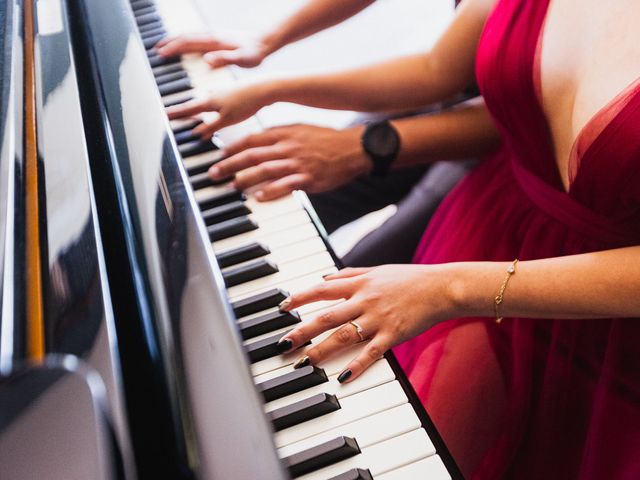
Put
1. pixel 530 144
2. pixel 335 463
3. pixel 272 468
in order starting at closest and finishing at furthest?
1. pixel 272 468
2. pixel 335 463
3. pixel 530 144

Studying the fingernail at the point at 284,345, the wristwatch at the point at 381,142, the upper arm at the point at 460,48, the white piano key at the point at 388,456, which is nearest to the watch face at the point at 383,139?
the wristwatch at the point at 381,142

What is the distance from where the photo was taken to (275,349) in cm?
87

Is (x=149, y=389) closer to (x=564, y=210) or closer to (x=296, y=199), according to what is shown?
(x=296, y=199)

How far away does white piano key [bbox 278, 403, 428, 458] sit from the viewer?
2.54ft

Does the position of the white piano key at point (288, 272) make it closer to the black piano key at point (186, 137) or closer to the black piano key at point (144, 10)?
the black piano key at point (186, 137)

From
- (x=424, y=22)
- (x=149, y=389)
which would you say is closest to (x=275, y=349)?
(x=149, y=389)

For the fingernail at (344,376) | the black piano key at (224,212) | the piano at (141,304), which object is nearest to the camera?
the piano at (141,304)

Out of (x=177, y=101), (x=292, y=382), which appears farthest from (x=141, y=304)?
(x=177, y=101)

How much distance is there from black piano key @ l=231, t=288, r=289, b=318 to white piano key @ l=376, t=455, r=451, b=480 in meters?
0.28

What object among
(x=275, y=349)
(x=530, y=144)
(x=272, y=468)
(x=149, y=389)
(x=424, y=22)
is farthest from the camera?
(x=424, y=22)

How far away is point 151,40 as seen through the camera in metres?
1.42

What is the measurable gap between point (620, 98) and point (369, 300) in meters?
0.42

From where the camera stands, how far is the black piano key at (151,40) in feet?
4.63

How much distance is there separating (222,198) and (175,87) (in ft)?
1.02
